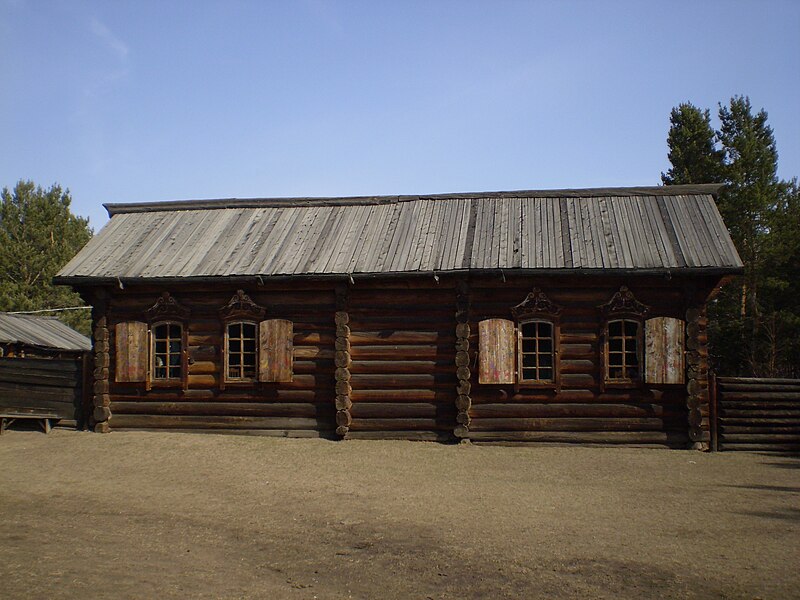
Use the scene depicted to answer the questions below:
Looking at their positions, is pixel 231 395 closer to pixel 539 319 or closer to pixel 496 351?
pixel 496 351

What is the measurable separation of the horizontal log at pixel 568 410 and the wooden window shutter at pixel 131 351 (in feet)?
22.8

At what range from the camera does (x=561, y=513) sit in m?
9.89

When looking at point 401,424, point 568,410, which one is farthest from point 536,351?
point 401,424

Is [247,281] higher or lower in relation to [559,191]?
lower

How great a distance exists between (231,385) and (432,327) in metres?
4.37

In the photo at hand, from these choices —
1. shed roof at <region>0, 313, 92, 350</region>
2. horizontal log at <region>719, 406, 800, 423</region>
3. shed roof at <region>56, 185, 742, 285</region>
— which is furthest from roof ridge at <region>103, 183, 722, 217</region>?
shed roof at <region>0, 313, 92, 350</region>

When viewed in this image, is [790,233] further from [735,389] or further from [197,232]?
[197,232]

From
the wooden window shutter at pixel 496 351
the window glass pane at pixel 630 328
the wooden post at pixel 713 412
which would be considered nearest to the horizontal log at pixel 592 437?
the wooden post at pixel 713 412

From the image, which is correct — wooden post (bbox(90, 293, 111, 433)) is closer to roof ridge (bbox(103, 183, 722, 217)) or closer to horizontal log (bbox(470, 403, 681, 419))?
roof ridge (bbox(103, 183, 722, 217))

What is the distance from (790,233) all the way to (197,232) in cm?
2501

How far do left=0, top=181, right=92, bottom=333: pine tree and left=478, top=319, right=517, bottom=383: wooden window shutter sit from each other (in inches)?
1481

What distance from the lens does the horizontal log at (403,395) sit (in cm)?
1586

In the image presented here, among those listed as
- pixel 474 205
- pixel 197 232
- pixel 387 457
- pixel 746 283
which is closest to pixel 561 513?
pixel 387 457

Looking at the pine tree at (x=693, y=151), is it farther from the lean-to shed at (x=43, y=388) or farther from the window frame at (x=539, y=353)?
the lean-to shed at (x=43, y=388)
